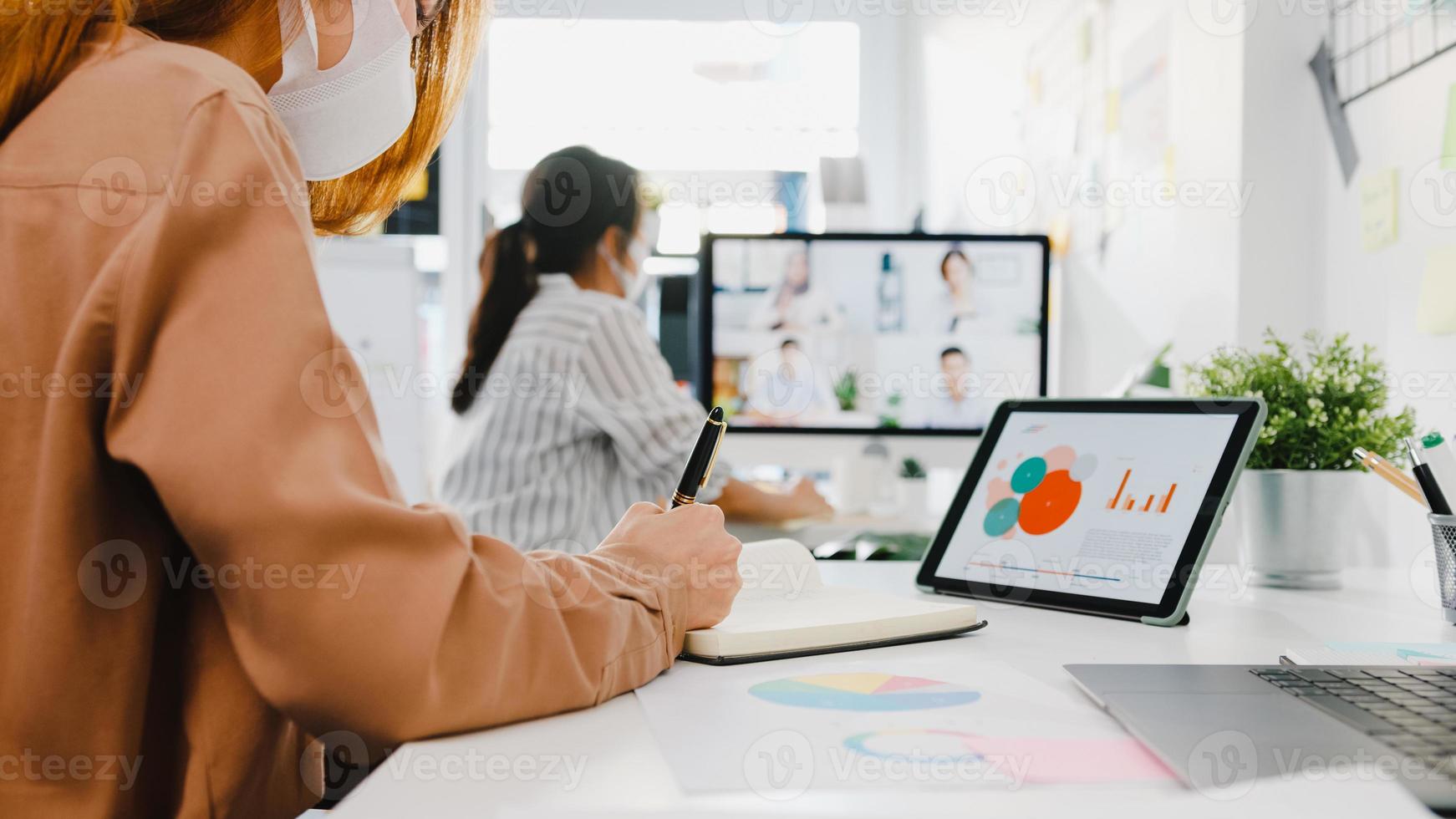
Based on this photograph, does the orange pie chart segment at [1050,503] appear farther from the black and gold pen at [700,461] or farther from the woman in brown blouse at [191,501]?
the woman in brown blouse at [191,501]

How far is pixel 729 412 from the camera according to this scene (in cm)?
174

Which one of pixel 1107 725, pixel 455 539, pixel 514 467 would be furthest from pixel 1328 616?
pixel 514 467

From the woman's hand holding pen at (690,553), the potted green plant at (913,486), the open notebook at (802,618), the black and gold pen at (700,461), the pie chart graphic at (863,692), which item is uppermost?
the black and gold pen at (700,461)

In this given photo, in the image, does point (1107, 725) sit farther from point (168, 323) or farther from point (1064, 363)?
point (1064, 363)

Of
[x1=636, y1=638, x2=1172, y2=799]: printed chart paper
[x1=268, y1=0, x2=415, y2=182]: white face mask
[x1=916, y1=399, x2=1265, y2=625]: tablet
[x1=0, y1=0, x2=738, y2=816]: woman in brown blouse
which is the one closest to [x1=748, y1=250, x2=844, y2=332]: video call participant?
[x1=916, y1=399, x2=1265, y2=625]: tablet

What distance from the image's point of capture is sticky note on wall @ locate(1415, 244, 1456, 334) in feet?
3.37

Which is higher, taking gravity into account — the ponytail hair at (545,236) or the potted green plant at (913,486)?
the ponytail hair at (545,236)

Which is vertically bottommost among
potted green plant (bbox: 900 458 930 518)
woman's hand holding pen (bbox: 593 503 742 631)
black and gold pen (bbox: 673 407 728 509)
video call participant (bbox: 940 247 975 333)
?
potted green plant (bbox: 900 458 930 518)

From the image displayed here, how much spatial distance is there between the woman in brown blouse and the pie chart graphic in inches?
4.0

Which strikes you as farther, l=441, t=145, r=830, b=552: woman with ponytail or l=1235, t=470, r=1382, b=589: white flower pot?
l=441, t=145, r=830, b=552: woman with ponytail

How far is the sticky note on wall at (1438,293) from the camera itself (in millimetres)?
1027

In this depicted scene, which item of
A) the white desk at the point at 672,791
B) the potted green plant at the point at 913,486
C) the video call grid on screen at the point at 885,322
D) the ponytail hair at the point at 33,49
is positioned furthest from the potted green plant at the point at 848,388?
the ponytail hair at the point at 33,49

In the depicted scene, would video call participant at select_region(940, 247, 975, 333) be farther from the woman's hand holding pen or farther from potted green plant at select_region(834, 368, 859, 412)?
the woman's hand holding pen

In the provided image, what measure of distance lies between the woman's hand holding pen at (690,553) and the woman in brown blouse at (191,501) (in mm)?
91
